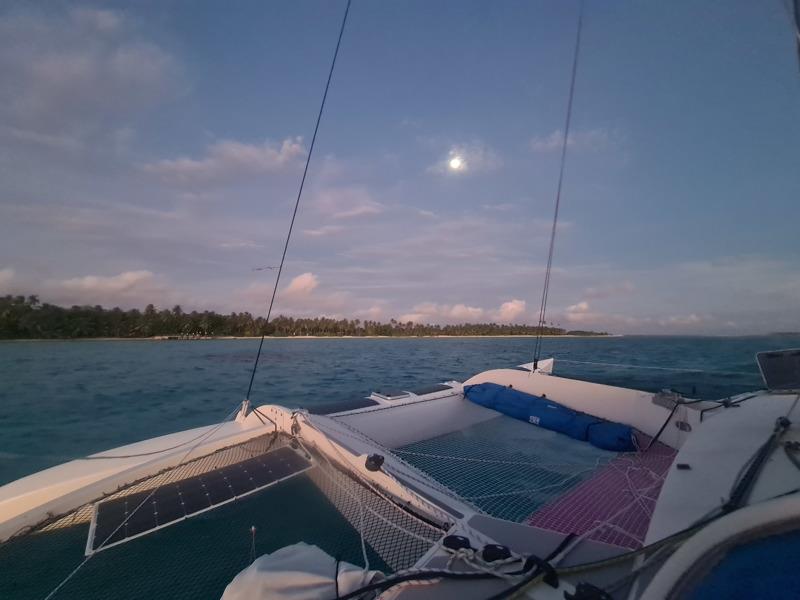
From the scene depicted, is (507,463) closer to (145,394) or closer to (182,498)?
(182,498)

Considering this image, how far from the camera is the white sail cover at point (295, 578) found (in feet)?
3.82

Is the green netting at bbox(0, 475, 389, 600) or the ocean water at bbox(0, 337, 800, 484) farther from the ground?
the green netting at bbox(0, 475, 389, 600)

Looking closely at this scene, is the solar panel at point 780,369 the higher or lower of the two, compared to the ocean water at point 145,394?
higher

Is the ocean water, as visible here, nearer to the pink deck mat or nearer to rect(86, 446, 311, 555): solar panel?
the pink deck mat

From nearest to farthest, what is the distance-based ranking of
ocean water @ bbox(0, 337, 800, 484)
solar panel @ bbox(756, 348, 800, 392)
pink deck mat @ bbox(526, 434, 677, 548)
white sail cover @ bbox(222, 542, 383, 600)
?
1. white sail cover @ bbox(222, 542, 383, 600)
2. pink deck mat @ bbox(526, 434, 677, 548)
3. solar panel @ bbox(756, 348, 800, 392)
4. ocean water @ bbox(0, 337, 800, 484)

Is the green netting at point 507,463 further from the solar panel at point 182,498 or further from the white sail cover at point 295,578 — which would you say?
the white sail cover at point 295,578

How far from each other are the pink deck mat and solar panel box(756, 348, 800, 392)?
1.44 meters

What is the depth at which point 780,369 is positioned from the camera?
3088 millimetres

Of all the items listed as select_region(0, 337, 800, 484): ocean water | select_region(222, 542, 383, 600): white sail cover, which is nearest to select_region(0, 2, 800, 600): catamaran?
select_region(222, 542, 383, 600): white sail cover

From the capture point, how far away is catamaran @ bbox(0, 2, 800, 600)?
3.85 feet

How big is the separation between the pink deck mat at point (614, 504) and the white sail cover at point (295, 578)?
2.28 m

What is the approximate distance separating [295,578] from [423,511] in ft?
4.25

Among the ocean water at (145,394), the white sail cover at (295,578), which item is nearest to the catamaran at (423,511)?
the white sail cover at (295,578)

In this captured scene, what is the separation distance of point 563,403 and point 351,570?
212 inches
